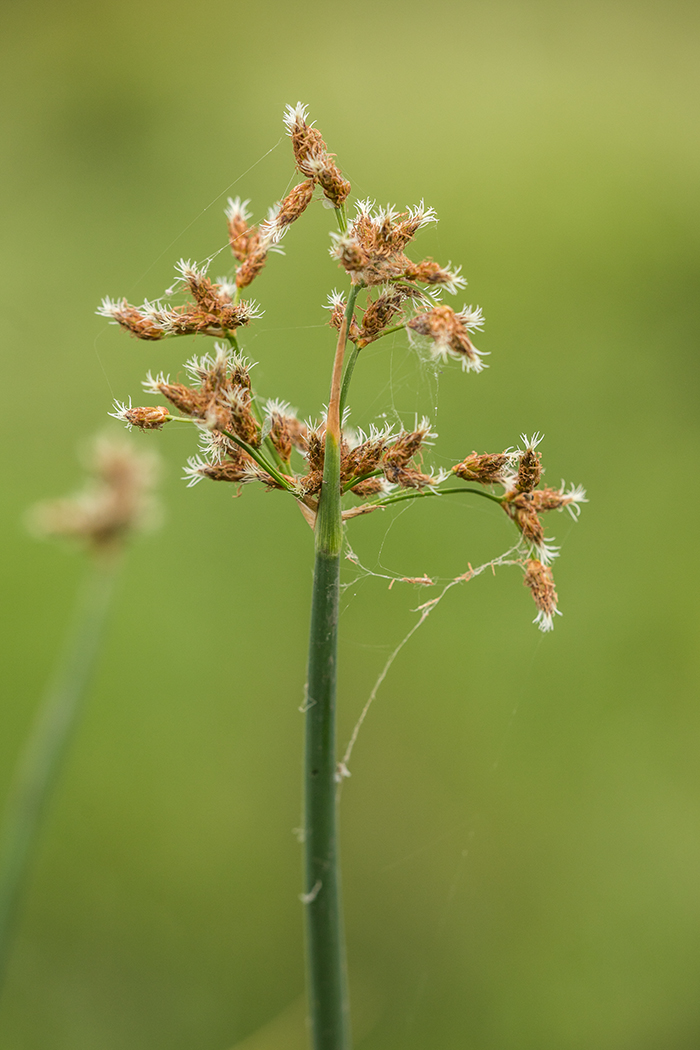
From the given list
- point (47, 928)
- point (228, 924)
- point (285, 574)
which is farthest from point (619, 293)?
point (47, 928)

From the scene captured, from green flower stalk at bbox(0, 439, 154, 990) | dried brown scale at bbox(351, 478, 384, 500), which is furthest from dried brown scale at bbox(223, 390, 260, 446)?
green flower stalk at bbox(0, 439, 154, 990)

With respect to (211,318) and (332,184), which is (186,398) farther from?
(332,184)

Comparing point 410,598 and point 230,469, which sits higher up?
point 410,598

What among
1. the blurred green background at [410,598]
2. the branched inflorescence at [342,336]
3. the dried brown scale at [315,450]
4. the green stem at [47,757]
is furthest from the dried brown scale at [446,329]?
the blurred green background at [410,598]

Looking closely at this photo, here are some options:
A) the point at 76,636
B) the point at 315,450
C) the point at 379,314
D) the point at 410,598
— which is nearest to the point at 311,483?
the point at 315,450

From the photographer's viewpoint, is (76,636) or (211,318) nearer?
(211,318)

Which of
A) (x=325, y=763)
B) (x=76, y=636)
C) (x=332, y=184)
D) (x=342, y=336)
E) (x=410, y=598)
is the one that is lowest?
(x=325, y=763)

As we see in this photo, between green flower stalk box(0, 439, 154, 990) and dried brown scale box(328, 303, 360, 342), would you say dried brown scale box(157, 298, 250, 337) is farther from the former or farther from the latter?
green flower stalk box(0, 439, 154, 990)
